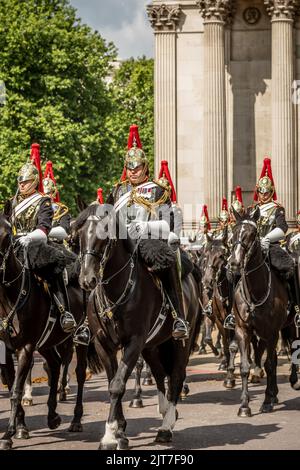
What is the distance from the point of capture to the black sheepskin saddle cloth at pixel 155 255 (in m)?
12.2

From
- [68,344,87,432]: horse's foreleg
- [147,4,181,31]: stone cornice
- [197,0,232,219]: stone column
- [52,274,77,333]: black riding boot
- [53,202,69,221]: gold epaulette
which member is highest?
[147,4,181,31]: stone cornice

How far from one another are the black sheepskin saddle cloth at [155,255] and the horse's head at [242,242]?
113 inches

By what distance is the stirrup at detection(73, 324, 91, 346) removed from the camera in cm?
1384

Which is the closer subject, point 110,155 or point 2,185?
point 2,185

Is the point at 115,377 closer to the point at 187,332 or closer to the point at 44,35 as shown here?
the point at 187,332

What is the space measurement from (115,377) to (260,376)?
8.33m

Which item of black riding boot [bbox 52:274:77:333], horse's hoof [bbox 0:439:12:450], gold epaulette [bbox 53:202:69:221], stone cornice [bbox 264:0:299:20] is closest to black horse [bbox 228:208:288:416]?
gold epaulette [bbox 53:202:69:221]

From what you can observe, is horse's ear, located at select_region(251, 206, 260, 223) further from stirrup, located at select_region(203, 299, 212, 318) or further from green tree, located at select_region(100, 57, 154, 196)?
green tree, located at select_region(100, 57, 154, 196)

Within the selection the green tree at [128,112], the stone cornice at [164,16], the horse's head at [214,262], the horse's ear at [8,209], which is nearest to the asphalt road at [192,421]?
the horse's head at [214,262]

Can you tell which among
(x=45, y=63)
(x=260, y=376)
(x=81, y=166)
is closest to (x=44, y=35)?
(x=45, y=63)

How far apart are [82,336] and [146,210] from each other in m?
2.12

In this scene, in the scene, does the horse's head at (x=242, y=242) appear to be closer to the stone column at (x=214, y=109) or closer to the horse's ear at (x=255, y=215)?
the horse's ear at (x=255, y=215)

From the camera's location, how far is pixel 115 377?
1158cm

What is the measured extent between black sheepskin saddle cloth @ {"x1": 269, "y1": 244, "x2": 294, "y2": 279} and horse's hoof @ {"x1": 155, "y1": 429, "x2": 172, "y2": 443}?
458 cm
